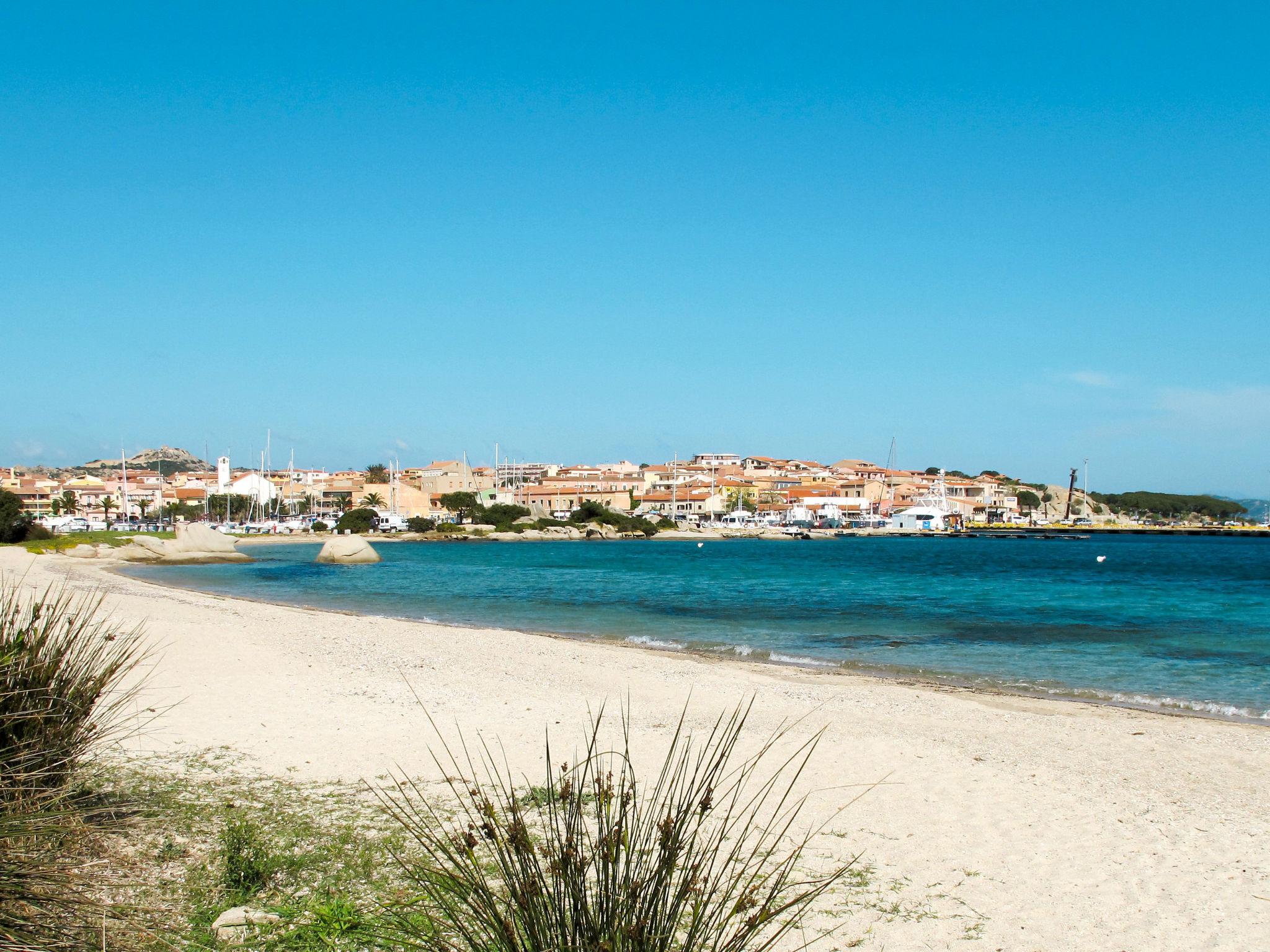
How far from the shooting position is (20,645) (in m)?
4.35

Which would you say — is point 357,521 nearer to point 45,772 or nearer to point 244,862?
point 244,862

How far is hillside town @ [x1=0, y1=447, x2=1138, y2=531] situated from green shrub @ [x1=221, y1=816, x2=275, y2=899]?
82.9 m

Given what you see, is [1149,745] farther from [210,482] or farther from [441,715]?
[210,482]

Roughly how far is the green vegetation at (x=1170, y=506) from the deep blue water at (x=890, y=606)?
91.5m

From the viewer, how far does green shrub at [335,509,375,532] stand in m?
85.4

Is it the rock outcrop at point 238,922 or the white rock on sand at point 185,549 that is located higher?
the rock outcrop at point 238,922

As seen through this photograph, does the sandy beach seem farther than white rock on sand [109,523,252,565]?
No

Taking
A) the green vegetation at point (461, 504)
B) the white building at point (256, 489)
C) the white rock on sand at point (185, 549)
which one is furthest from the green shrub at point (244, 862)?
the white building at point (256, 489)

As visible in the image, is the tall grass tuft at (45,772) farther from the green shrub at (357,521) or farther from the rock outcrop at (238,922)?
the green shrub at (357,521)

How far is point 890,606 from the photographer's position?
26094 mm

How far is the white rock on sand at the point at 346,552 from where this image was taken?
47469 mm

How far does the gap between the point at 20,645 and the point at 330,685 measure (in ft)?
20.9

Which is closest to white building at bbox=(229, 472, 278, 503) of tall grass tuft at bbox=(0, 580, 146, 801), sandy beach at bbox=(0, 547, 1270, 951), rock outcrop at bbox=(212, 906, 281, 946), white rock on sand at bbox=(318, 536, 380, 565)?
white rock on sand at bbox=(318, 536, 380, 565)

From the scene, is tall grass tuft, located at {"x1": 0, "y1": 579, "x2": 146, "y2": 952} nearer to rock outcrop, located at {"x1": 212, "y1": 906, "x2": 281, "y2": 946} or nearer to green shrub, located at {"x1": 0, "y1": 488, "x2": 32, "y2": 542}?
rock outcrop, located at {"x1": 212, "y1": 906, "x2": 281, "y2": 946}
